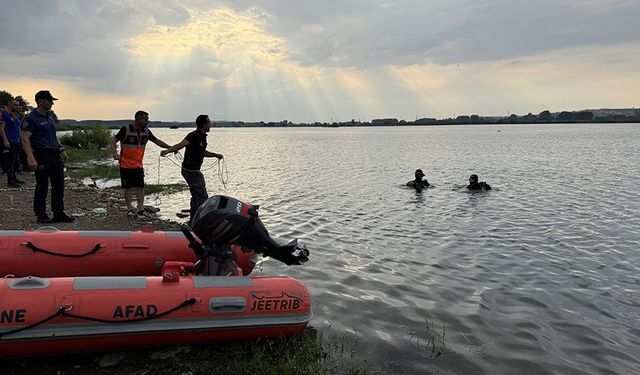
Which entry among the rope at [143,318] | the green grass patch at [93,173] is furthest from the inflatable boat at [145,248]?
the green grass patch at [93,173]

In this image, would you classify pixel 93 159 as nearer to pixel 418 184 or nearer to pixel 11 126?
pixel 11 126

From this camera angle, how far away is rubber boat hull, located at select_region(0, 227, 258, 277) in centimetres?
481

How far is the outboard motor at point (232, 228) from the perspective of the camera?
446 cm

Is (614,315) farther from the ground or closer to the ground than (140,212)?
closer to the ground

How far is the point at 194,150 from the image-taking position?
7.78m

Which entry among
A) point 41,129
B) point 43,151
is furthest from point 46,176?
point 41,129

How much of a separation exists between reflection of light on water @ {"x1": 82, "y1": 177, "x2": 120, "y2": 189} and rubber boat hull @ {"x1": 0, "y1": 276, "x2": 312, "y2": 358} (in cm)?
1182

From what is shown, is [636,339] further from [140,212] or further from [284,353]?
[140,212]

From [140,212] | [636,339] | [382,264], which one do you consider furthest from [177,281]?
[140,212]

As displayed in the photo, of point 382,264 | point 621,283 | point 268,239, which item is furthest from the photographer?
point 382,264

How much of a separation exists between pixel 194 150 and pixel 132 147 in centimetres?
144

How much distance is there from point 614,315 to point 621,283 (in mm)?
1315

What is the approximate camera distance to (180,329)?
158 inches

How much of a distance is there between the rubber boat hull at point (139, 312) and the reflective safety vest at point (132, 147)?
477 centimetres
